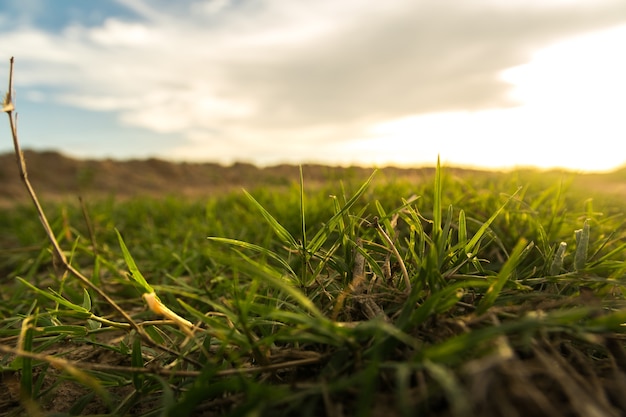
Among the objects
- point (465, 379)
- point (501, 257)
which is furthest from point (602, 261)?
point (465, 379)

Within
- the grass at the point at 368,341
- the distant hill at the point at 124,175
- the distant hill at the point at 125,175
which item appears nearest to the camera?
the grass at the point at 368,341

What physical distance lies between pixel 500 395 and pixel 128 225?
3.39m

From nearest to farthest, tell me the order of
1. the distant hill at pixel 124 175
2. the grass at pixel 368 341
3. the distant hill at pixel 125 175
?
the grass at pixel 368 341 < the distant hill at pixel 125 175 < the distant hill at pixel 124 175

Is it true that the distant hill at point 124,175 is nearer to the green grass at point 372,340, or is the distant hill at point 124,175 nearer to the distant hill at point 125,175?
the distant hill at point 125,175

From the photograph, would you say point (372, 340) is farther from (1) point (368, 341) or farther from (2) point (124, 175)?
(2) point (124, 175)

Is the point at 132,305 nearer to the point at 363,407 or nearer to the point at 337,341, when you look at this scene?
the point at 337,341

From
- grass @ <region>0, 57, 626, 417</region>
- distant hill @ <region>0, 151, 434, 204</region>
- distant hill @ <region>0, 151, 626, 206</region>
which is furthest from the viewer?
distant hill @ <region>0, 151, 434, 204</region>

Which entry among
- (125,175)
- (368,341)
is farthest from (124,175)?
(368,341)

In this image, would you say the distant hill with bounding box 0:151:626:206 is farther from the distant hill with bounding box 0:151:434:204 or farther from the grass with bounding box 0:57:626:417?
the grass with bounding box 0:57:626:417

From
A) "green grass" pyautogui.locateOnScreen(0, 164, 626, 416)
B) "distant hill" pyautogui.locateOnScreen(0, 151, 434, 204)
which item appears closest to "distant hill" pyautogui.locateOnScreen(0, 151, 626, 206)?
"distant hill" pyautogui.locateOnScreen(0, 151, 434, 204)

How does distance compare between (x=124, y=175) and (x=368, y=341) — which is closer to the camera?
(x=368, y=341)

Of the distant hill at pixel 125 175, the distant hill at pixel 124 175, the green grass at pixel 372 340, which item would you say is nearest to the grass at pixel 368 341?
the green grass at pixel 372 340

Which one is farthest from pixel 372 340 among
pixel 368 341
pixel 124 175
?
pixel 124 175

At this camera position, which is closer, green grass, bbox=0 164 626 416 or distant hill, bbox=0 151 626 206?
green grass, bbox=0 164 626 416
